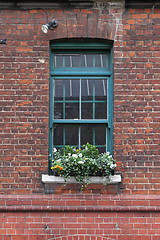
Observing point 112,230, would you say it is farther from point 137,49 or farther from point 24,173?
point 137,49

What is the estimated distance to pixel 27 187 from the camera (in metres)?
4.85

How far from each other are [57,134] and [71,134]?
0.91ft

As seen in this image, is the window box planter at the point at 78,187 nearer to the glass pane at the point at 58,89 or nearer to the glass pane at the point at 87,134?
the glass pane at the point at 87,134

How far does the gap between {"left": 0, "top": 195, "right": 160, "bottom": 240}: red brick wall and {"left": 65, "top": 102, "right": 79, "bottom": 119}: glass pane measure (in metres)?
1.52

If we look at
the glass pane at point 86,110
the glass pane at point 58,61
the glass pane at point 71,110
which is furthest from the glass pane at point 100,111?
the glass pane at point 58,61

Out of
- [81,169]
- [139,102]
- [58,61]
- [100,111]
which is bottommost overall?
[81,169]

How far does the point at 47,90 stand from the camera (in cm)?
496

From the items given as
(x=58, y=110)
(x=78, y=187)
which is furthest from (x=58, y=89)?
(x=78, y=187)

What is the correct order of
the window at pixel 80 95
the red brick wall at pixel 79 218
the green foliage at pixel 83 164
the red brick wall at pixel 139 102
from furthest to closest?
the window at pixel 80 95 < the red brick wall at pixel 139 102 < the red brick wall at pixel 79 218 < the green foliage at pixel 83 164

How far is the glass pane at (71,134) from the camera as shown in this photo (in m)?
5.10

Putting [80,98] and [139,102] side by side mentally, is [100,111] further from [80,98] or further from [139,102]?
[139,102]

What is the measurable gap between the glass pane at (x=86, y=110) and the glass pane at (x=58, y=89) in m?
0.48

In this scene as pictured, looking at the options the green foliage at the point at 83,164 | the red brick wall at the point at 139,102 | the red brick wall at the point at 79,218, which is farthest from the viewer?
the red brick wall at the point at 139,102

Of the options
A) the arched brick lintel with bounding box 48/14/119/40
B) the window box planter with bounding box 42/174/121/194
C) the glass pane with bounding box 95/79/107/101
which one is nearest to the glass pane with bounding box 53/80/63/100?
the glass pane with bounding box 95/79/107/101
